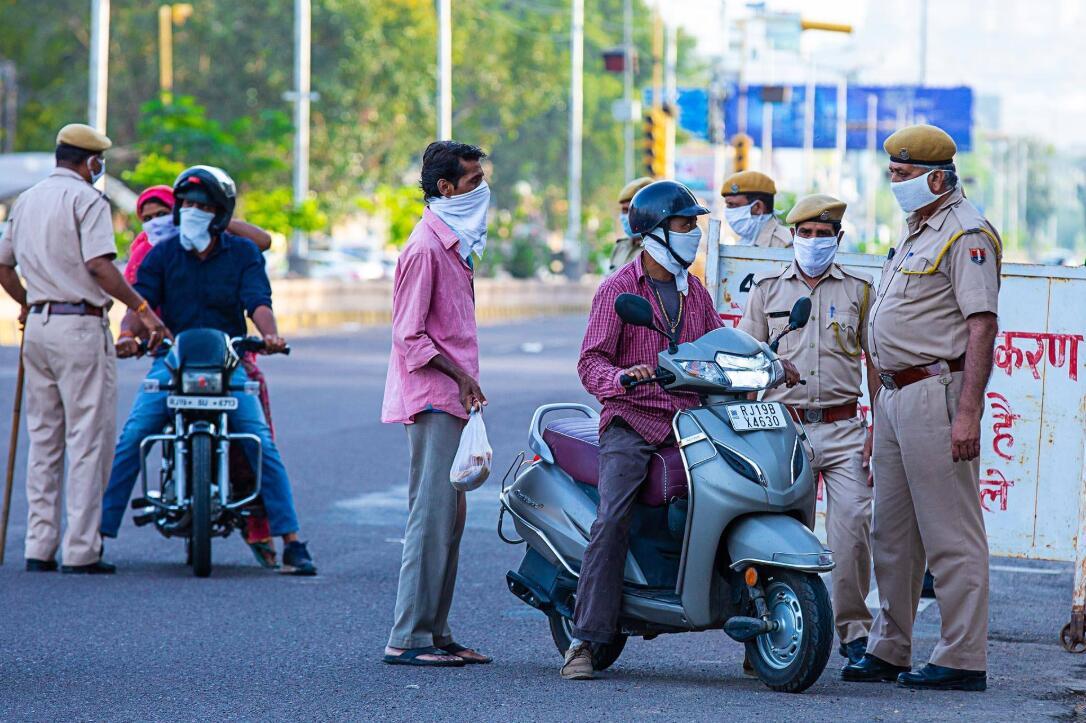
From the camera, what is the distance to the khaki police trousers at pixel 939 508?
6469 mm

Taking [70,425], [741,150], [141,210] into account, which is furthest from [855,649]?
[741,150]

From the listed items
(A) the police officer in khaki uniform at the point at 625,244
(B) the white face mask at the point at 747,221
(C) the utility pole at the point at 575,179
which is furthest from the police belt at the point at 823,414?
(C) the utility pole at the point at 575,179

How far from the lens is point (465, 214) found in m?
6.86

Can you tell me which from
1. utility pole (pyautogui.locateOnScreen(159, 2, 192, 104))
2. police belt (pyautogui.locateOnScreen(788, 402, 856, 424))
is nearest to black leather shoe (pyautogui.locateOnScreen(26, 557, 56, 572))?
police belt (pyautogui.locateOnScreen(788, 402, 856, 424))

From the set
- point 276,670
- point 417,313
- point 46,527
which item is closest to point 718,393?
point 417,313

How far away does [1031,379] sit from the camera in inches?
313

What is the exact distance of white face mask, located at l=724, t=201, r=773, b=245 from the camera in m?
9.37

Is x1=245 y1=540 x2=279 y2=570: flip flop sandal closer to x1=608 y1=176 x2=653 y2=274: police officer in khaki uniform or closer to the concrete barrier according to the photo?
x1=608 y1=176 x2=653 y2=274: police officer in khaki uniform

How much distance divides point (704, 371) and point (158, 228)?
14.2ft

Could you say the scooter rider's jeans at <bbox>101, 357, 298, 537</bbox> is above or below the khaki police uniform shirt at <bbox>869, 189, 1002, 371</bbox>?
below

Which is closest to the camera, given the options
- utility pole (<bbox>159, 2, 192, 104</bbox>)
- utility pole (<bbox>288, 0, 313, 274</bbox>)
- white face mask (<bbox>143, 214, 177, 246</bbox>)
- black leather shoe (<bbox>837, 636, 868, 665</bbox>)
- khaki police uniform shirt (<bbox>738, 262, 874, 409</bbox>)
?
black leather shoe (<bbox>837, 636, 868, 665</bbox>)

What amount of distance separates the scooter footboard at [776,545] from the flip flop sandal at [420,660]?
3.88ft

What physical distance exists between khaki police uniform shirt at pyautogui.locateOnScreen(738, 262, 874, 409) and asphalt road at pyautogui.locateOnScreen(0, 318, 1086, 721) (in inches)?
41.5

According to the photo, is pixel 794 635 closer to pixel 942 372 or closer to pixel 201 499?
pixel 942 372
